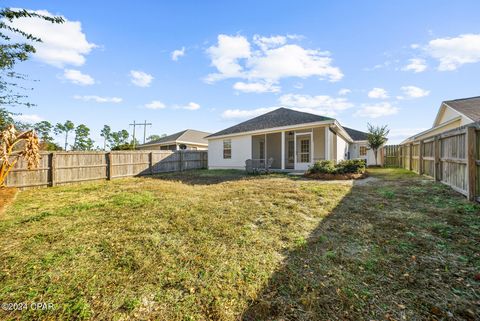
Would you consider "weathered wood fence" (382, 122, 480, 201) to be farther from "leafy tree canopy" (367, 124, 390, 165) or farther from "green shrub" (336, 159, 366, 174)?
"leafy tree canopy" (367, 124, 390, 165)

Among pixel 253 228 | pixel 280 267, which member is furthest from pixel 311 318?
pixel 253 228

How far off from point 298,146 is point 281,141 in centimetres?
123

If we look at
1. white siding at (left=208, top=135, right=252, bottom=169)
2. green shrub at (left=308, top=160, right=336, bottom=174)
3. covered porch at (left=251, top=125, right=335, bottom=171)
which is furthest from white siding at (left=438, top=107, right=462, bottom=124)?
white siding at (left=208, top=135, right=252, bottom=169)

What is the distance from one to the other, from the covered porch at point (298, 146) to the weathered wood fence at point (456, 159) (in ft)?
14.1

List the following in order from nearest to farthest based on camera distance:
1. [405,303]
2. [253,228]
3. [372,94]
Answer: [405,303] < [253,228] < [372,94]

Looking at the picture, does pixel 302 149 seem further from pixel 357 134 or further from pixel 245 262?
pixel 357 134

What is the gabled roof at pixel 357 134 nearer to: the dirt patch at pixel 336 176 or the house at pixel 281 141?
the house at pixel 281 141

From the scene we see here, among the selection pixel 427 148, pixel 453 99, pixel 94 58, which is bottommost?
pixel 427 148

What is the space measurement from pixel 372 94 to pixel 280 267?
1710 cm

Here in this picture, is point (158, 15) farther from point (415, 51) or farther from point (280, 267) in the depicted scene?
point (415, 51)

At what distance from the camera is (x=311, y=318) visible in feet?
6.07

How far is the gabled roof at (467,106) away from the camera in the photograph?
34.6 ft

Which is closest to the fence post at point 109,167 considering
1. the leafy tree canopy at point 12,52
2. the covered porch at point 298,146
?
the leafy tree canopy at point 12,52

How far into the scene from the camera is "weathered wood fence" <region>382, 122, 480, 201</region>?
4.82m
